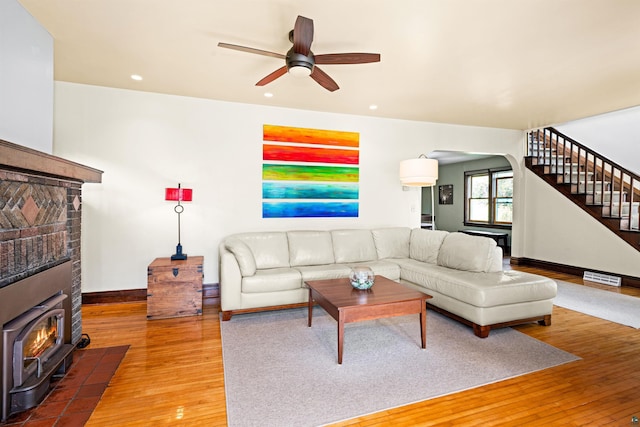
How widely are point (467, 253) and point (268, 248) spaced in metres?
2.44

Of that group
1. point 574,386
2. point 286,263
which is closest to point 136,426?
point 286,263

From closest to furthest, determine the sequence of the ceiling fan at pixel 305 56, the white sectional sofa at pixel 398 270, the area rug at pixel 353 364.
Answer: the area rug at pixel 353 364
the ceiling fan at pixel 305 56
the white sectional sofa at pixel 398 270

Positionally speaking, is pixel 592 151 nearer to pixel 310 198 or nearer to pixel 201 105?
pixel 310 198

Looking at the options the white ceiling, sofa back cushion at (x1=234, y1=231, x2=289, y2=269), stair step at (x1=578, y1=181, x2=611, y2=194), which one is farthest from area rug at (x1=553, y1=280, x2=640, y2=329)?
sofa back cushion at (x1=234, y1=231, x2=289, y2=269)

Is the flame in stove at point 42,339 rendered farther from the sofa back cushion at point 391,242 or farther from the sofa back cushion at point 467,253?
the sofa back cushion at point 467,253

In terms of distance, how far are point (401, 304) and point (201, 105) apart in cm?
364

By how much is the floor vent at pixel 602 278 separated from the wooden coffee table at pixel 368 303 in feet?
14.1

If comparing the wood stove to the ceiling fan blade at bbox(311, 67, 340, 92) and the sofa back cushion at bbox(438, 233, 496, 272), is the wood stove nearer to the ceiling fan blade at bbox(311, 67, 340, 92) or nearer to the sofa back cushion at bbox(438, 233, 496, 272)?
the ceiling fan blade at bbox(311, 67, 340, 92)

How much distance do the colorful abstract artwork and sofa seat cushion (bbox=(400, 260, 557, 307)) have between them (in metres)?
1.94

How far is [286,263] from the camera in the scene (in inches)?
157

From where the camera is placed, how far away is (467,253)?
3.59 meters

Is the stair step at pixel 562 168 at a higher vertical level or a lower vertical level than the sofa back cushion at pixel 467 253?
higher

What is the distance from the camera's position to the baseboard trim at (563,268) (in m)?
4.74

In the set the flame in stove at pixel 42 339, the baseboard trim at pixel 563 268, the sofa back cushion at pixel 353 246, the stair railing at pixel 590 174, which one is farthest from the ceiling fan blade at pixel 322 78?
the baseboard trim at pixel 563 268
